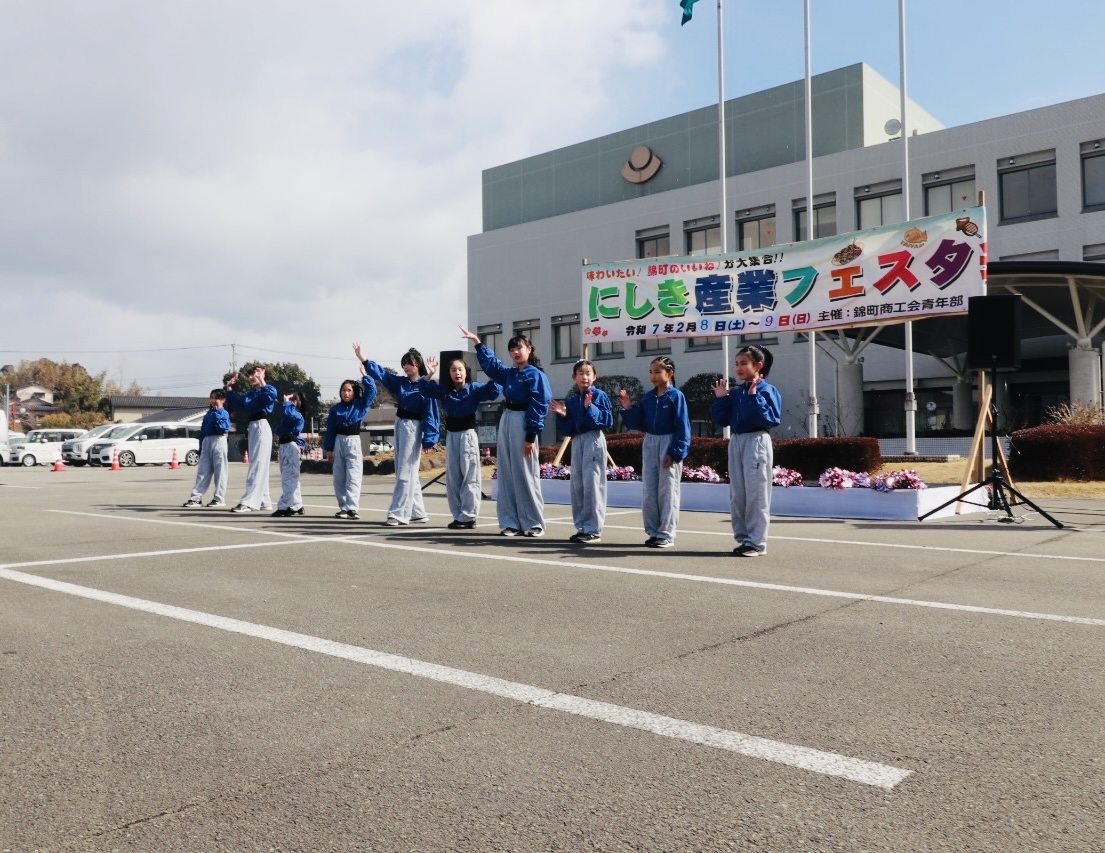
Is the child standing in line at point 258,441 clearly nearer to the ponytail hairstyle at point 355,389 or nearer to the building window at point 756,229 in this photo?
the ponytail hairstyle at point 355,389

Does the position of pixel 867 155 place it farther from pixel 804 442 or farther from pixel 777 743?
pixel 777 743

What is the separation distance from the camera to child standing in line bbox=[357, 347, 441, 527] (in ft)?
37.4

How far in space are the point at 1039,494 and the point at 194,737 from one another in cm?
1540

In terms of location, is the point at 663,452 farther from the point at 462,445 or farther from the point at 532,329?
the point at 532,329

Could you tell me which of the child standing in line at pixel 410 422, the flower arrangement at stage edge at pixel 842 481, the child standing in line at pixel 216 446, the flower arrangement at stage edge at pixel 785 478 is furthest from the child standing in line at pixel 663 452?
the child standing in line at pixel 216 446

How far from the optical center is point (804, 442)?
1761cm

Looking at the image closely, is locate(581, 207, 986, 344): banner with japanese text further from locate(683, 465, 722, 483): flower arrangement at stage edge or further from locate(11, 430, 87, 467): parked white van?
locate(11, 430, 87, 467): parked white van

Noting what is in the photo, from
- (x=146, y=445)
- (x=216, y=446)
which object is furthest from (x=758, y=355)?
(x=146, y=445)

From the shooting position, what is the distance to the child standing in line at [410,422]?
1141cm

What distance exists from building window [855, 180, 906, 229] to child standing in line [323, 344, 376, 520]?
25.6m

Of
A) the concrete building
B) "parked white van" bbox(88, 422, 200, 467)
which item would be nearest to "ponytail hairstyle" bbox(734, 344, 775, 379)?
the concrete building

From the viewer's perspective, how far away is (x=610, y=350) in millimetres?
41500

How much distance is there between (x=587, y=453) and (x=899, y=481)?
5.11m

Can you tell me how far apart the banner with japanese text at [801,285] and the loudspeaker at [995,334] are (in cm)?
356
